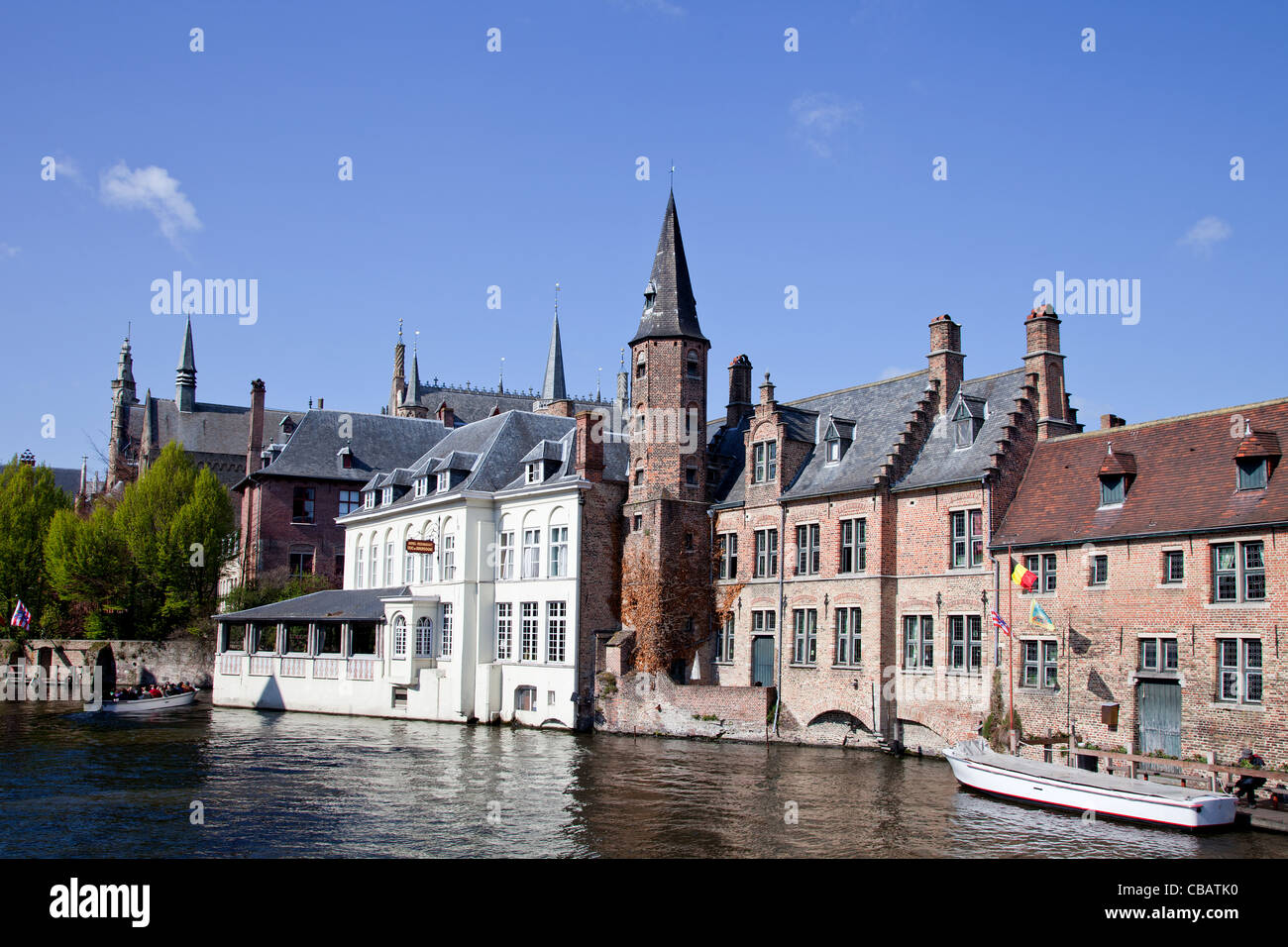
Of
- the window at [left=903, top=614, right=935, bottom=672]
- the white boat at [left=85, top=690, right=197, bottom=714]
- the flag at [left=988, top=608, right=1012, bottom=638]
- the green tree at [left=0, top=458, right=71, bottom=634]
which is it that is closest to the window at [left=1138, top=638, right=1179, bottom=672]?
the flag at [left=988, top=608, right=1012, bottom=638]

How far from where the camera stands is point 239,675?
51250 mm

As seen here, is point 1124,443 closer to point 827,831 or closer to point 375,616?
point 827,831

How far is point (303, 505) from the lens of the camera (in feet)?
208

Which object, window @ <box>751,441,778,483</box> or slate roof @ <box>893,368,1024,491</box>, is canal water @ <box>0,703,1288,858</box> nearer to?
slate roof @ <box>893,368,1024,491</box>

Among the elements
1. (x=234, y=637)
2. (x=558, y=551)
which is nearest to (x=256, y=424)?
(x=234, y=637)

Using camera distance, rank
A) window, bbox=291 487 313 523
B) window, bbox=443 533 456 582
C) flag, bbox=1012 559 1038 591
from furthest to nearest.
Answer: window, bbox=291 487 313 523
window, bbox=443 533 456 582
flag, bbox=1012 559 1038 591

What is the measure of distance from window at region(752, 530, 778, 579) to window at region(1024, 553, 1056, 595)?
34.2 feet

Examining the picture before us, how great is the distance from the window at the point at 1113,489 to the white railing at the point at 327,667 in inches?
1243

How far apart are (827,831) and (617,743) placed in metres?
15.4

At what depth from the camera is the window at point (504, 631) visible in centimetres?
4400

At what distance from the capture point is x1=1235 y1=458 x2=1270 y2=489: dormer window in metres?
27.0
